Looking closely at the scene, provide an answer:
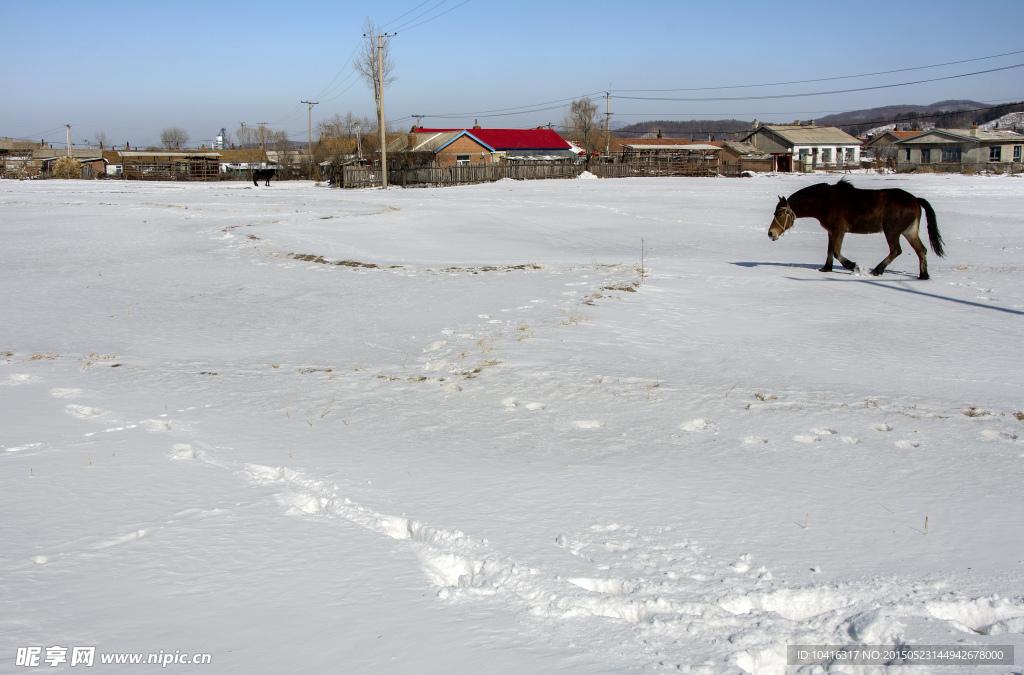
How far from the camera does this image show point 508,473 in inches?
193

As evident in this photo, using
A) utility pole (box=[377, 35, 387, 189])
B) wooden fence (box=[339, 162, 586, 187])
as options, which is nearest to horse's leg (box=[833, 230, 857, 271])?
utility pole (box=[377, 35, 387, 189])

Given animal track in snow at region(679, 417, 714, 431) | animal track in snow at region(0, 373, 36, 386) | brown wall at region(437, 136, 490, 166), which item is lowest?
animal track in snow at region(679, 417, 714, 431)

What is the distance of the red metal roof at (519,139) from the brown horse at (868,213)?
2520 inches

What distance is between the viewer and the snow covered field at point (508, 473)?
10.4ft

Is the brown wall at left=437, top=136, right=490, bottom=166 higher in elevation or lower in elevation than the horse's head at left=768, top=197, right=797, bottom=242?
higher

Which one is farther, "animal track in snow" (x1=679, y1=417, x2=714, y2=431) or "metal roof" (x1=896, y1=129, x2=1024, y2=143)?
"metal roof" (x1=896, y1=129, x2=1024, y2=143)

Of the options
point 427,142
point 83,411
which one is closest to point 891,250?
point 83,411

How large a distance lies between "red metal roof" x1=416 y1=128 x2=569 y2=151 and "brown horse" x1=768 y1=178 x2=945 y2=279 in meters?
64.0

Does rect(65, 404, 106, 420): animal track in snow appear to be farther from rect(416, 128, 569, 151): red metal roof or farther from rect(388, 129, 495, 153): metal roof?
rect(416, 128, 569, 151): red metal roof

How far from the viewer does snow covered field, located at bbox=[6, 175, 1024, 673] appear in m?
3.18

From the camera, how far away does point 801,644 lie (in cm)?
312

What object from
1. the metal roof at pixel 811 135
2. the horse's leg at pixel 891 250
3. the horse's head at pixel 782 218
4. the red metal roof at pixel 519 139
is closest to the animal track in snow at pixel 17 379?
the horse's head at pixel 782 218

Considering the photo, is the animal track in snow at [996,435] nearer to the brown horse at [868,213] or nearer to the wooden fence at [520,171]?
the brown horse at [868,213]

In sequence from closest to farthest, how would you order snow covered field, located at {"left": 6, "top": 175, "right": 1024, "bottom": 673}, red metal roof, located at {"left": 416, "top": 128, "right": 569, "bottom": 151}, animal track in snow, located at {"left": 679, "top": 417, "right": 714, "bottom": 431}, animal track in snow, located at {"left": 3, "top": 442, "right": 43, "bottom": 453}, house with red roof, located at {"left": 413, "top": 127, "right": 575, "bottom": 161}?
1. snow covered field, located at {"left": 6, "top": 175, "right": 1024, "bottom": 673}
2. animal track in snow, located at {"left": 3, "top": 442, "right": 43, "bottom": 453}
3. animal track in snow, located at {"left": 679, "top": 417, "right": 714, "bottom": 431}
4. house with red roof, located at {"left": 413, "top": 127, "right": 575, "bottom": 161}
5. red metal roof, located at {"left": 416, "top": 128, "right": 569, "bottom": 151}
